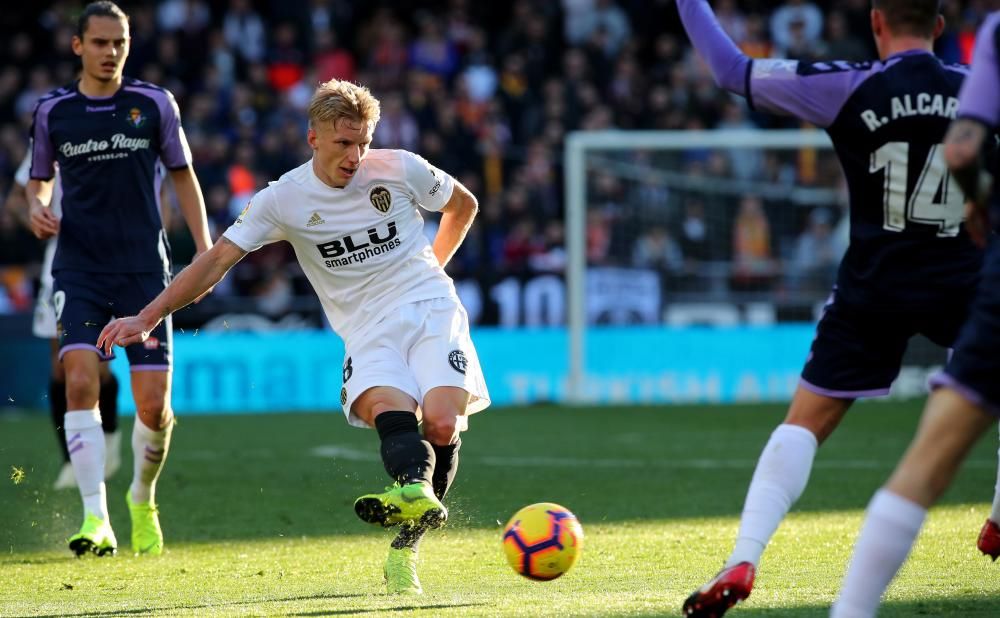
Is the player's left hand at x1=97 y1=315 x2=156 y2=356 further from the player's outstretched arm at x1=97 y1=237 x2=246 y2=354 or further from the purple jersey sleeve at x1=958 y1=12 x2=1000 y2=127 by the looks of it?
the purple jersey sleeve at x1=958 y1=12 x2=1000 y2=127

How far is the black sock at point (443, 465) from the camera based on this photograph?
19.3 ft

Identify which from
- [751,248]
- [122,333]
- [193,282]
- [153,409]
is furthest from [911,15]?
[751,248]

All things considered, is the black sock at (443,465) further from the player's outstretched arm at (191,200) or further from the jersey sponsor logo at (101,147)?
the jersey sponsor logo at (101,147)

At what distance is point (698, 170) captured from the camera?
17.4m

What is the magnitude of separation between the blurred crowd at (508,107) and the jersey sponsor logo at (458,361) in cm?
1090

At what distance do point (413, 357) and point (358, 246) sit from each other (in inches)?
19.3

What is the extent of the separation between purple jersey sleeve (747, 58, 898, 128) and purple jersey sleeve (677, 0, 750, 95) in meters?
0.04

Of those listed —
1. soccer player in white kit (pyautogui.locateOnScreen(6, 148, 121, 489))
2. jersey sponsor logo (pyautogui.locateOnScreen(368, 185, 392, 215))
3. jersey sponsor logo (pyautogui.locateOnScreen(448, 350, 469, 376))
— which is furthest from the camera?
soccer player in white kit (pyautogui.locateOnScreen(6, 148, 121, 489))

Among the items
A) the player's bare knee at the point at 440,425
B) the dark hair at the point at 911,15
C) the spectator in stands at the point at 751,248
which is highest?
the dark hair at the point at 911,15

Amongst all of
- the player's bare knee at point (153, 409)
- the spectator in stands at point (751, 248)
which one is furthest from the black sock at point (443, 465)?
the spectator in stands at point (751, 248)

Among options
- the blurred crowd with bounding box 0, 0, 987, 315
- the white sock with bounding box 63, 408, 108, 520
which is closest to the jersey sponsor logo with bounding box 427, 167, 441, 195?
the white sock with bounding box 63, 408, 108, 520

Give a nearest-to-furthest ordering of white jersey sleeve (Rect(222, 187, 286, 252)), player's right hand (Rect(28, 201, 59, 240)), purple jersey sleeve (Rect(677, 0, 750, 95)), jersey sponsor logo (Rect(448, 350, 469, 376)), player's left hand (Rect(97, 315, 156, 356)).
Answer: purple jersey sleeve (Rect(677, 0, 750, 95)) < player's left hand (Rect(97, 315, 156, 356)) < white jersey sleeve (Rect(222, 187, 286, 252)) < jersey sponsor logo (Rect(448, 350, 469, 376)) < player's right hand (Rect(28, 201, 59, 240))

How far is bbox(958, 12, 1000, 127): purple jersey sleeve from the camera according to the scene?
387 cm

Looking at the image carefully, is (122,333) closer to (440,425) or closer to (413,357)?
(413,357)
